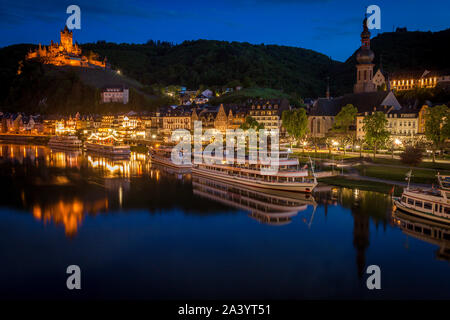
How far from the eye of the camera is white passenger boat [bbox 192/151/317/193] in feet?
118

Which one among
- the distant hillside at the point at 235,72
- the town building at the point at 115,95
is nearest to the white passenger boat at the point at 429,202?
the distant hillside at the point at 235,72

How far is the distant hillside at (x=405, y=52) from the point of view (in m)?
111

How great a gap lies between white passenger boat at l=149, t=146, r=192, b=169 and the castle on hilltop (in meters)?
114

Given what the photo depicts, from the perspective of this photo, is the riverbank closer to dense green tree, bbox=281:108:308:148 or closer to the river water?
dense green tree, bbox=281:108:308:148

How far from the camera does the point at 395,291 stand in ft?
57.2

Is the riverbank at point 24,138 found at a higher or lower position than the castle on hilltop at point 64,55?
lower

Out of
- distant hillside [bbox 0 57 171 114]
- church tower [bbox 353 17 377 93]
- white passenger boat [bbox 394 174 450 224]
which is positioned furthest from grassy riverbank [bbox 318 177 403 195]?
distant hillside [bbox 0 57 171 114]

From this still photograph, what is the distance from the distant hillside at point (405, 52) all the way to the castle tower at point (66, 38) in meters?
108

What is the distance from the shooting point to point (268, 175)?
38094mm

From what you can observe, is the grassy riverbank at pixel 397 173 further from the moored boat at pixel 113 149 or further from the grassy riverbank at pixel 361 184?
the moored boat at pixel 113 149

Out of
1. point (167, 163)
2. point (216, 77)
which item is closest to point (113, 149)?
point (167, 163)

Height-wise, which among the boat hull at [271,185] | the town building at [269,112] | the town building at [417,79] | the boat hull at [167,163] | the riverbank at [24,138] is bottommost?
the boat hull at [271,185]
